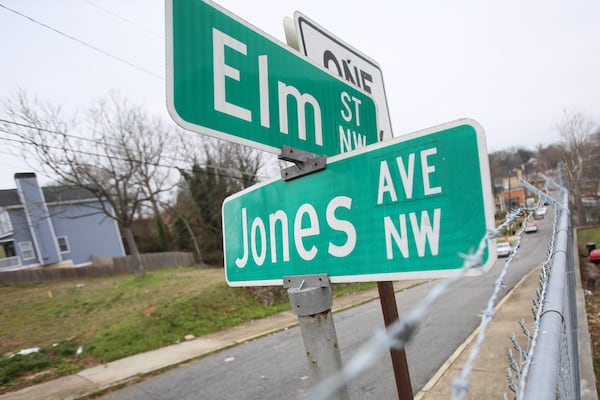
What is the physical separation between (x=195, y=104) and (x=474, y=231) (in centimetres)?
94

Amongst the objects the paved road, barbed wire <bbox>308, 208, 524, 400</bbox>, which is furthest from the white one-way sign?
the paved road

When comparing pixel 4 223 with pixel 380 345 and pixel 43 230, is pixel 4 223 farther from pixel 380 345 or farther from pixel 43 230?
pixel 380 345

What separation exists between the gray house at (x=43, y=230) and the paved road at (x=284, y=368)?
1887 centimetres

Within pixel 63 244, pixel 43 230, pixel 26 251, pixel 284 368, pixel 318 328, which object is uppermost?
pixel 43 230

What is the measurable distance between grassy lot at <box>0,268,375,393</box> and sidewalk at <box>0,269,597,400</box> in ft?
1.89

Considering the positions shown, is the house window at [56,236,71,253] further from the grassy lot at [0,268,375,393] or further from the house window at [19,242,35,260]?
the grassy lot at [0,268,375,393]

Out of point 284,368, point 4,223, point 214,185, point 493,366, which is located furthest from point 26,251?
point 493,366

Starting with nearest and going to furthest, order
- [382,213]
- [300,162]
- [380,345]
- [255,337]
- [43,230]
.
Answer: [380,345], [382,213], [300,162], [255,337], [43,230]

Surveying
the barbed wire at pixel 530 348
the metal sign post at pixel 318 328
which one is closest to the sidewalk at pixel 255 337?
the barbed wire at pixel 530 348

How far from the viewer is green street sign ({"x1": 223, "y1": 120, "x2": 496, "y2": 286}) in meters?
0.91

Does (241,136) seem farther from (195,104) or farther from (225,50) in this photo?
(225,50)

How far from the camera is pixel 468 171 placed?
900 mm

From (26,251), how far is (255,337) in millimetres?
26061

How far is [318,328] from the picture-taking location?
1.13m
